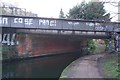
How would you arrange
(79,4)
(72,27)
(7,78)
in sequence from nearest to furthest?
(7,78), (72,27), (79,4)

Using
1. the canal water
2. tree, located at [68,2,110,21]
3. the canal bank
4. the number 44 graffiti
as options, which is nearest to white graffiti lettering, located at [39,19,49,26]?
the canal water

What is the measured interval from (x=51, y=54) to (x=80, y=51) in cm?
1188

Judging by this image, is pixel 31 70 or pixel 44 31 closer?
pixel 31 70

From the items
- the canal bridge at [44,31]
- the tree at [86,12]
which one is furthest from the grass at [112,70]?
the tree at [86,12]

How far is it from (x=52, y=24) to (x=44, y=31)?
18.8ft

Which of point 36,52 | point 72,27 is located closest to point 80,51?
point 36,52

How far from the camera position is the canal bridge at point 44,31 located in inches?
1299

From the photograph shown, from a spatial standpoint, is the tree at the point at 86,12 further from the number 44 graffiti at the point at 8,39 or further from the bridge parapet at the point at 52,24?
the number 44 graffiti at the point at 8,39

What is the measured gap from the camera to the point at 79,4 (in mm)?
56156

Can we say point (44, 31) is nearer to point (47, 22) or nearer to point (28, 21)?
point (47, 22)

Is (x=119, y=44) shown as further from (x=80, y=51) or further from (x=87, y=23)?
(x=80, y=51)

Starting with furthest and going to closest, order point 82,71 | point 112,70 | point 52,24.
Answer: point 52,24 → point 82,71 → point 112,70

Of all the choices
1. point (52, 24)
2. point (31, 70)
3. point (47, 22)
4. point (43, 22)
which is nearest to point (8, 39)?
point (43, 22)

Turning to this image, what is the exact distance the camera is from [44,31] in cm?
3994
